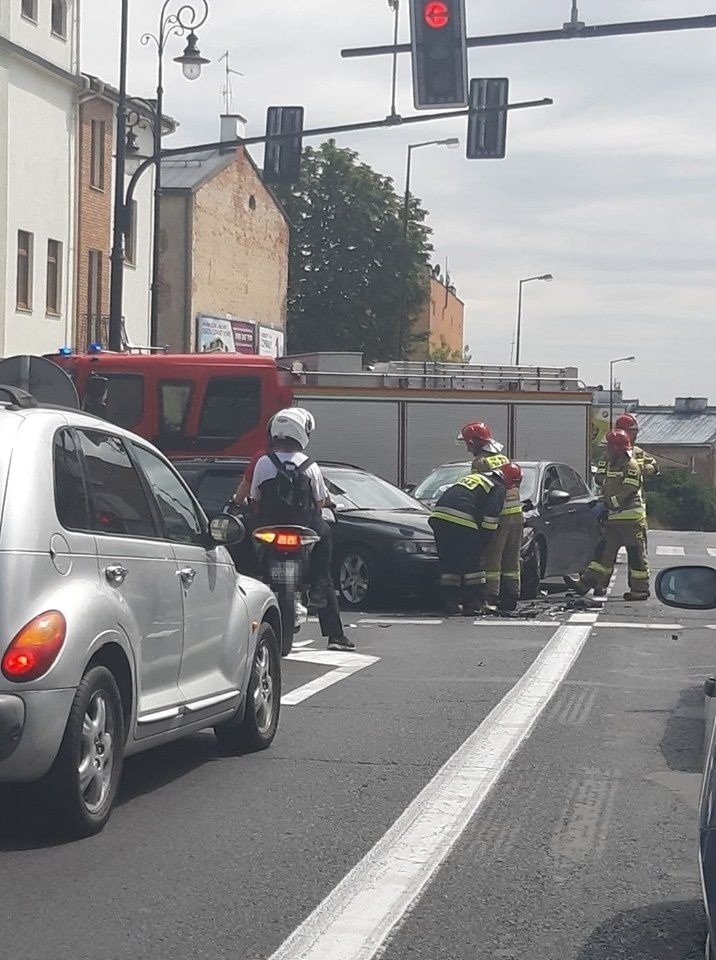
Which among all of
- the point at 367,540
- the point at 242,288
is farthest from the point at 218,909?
the point at 242,288

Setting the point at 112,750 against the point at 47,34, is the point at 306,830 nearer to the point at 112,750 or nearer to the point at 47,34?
the point at 112,750

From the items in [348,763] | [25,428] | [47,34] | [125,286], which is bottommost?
[348,763]

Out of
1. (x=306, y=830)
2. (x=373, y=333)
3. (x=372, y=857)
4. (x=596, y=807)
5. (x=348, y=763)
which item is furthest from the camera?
(x=373, y=333)

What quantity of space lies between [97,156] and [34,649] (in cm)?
3862

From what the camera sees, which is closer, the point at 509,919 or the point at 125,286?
the point at 509,919

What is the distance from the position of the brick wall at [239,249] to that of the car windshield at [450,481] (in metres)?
35.2

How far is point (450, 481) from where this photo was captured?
69.9 ft

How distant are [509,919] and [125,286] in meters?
41.3

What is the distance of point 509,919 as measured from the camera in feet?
17.9

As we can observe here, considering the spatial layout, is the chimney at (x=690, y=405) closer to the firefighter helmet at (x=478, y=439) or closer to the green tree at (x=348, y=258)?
the green tree at (x=348, y=258)

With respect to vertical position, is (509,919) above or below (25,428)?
below

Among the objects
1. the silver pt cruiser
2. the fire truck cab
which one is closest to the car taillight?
the silver pt cruiser

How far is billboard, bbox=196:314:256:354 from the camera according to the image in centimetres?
5675

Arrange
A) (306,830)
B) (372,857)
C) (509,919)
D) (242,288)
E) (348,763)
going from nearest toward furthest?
(509,919) < (372,857) < (306,830) < (348,763) < (242,288)
